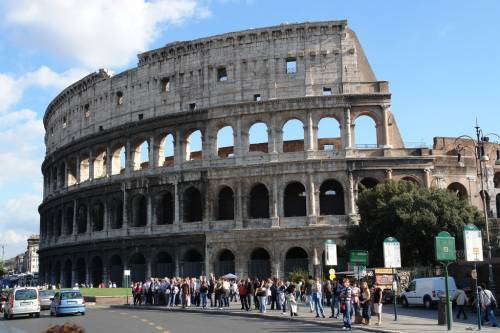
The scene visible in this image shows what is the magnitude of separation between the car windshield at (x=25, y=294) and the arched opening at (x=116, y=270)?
829 inches

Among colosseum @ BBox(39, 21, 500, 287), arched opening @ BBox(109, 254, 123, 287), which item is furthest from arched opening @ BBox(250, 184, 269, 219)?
arched opening @ BBox(109, 254, 123, 287)

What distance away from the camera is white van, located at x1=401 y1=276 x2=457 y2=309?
25734mm

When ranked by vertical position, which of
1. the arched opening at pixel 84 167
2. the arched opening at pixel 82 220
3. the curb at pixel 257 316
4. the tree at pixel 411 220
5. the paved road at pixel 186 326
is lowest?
the curb at pixel 257 316

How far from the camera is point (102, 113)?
5053 cm

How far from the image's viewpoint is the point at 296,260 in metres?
40.5

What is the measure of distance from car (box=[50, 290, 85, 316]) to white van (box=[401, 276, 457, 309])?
1429 centimetres

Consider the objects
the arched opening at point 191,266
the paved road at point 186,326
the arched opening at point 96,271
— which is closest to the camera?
the paved road at point 186,326

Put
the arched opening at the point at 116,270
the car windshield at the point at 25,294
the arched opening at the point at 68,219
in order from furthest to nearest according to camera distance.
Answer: the arched opening at the point at 68,219
the arched opening at the point at 116,270
the car windshield at the point at 25,294

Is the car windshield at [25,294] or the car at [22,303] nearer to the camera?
the car at [22,303]

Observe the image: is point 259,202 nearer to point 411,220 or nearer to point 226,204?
point 226,204

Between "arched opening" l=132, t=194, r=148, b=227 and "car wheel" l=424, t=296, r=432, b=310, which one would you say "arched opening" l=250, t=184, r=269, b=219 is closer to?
"arched opening" l=132, t=194, r=148, b=227

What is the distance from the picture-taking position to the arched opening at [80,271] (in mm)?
50503

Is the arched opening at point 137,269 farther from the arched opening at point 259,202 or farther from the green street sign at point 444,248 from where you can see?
the green street sign at point 444,248

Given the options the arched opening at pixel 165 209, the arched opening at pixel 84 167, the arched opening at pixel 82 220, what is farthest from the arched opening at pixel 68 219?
the arched opening at pixel 165 209
